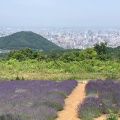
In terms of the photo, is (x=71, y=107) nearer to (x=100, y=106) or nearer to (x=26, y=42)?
(x=100, y=106)

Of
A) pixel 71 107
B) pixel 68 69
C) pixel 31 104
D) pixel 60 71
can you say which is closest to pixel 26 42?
pixel 68 69

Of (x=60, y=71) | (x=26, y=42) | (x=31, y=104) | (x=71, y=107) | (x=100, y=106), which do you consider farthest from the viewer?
(x=26, y=42)

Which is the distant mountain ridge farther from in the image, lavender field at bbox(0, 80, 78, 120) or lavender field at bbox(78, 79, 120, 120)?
lavender field at bbox(78, 79, 120, 120)

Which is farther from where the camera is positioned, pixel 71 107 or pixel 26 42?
pixel 26 42

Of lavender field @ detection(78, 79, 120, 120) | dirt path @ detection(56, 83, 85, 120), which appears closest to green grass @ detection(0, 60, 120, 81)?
dirt path @ detection(56, 83, 85, 120)

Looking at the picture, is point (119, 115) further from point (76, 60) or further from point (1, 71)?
point (76, 60)

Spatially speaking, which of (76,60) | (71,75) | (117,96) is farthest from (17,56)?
(117,96)

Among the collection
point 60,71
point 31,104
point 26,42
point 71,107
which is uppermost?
point 31,104

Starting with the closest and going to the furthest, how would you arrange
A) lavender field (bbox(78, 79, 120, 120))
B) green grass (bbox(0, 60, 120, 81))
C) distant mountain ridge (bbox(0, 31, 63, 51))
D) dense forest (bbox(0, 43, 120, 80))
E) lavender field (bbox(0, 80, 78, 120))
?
1. lavender field (bbox(0, 80, 78, 120))
2. lavender field (bbox(78, 79, 120, 120))
3. green grass (bbox(0, 60, 120, 81))
4. dense forest (bbox(0, 43, 120, 80))
5. distant mountain ridge (bbox(0, 31, 63, 51))
